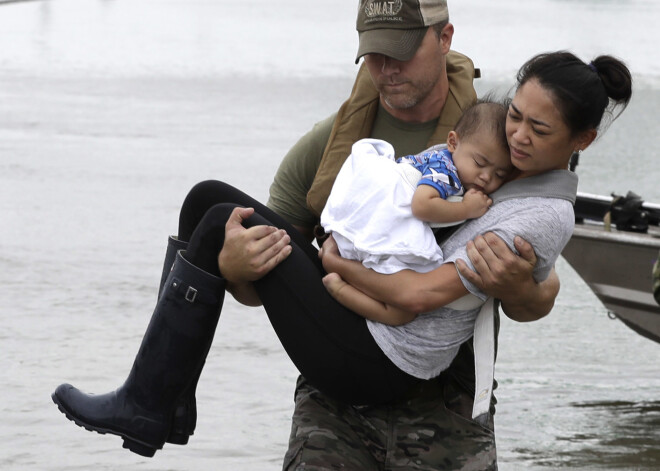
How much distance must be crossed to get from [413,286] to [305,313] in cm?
31

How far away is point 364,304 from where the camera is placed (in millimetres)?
3588

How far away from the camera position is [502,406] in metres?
8.79

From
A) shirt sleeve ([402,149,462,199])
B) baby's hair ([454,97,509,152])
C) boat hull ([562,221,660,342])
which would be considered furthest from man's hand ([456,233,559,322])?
boat hull ([562,221,660,342])

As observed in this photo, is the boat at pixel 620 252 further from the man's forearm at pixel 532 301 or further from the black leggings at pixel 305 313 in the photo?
the black leggings at pixel 305 313

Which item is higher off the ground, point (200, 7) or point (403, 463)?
point (403, 463)

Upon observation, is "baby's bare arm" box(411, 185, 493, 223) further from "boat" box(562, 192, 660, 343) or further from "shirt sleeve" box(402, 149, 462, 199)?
"boat" box(562, 192, 660, 343)

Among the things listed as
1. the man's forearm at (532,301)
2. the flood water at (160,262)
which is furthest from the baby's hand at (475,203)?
the flood water at (160,262)

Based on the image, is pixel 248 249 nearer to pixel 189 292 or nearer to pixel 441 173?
pixel 189 292

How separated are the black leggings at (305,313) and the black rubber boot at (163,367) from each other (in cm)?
7

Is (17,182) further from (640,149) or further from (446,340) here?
(446,340)

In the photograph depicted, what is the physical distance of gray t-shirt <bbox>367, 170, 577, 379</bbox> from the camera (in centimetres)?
351

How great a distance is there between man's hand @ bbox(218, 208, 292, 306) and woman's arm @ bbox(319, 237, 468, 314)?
0.63 ft

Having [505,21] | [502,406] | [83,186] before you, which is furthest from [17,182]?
[505,21]

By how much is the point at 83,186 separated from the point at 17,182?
84cm
